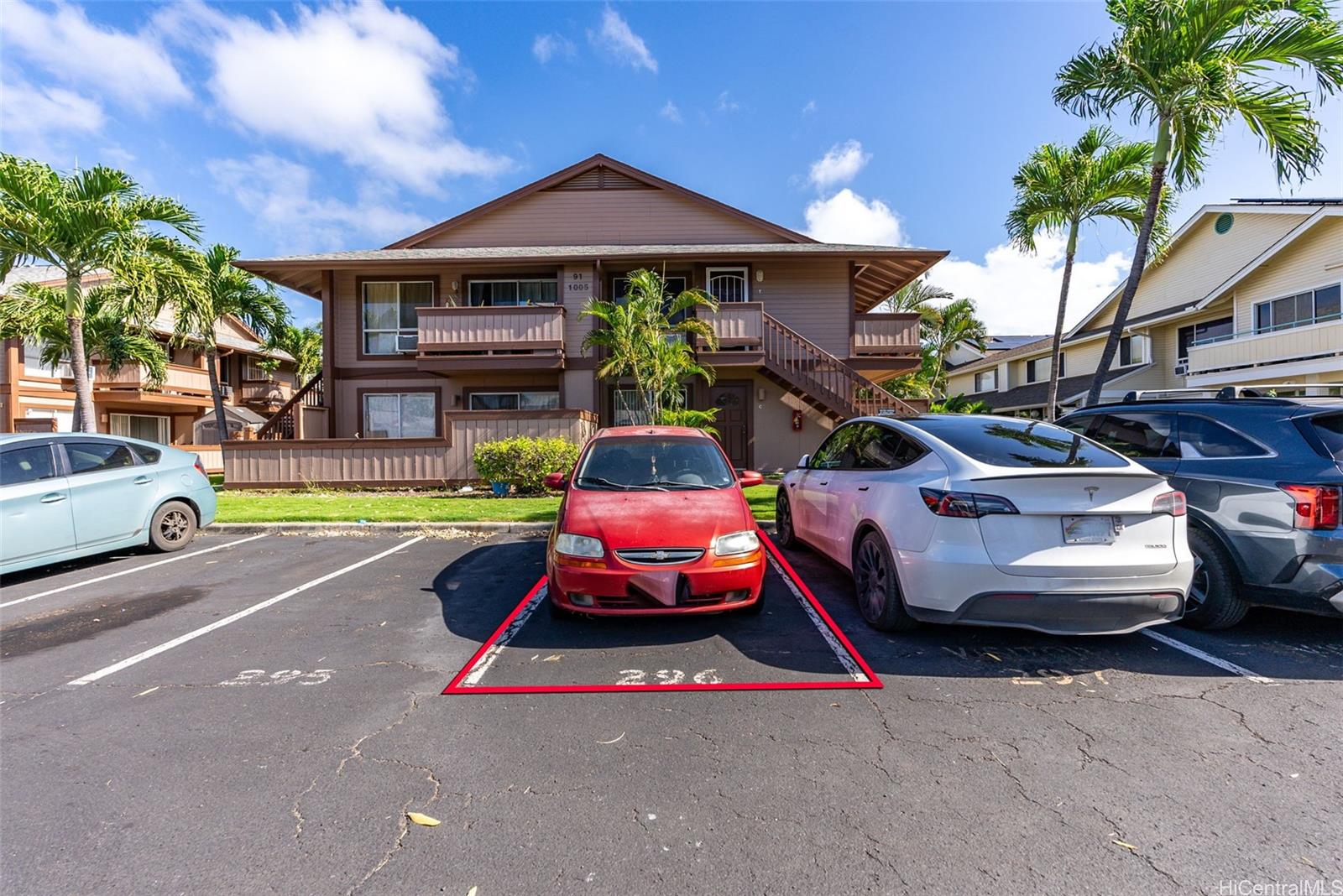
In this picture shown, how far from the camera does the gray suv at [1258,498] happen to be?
3.85m

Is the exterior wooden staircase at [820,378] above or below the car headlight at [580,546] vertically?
above

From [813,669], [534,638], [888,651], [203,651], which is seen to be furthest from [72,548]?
[888,651]

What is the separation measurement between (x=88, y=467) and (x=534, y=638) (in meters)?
6.11

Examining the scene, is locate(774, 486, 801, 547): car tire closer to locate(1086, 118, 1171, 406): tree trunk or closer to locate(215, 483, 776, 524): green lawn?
locate(215, 483, 776, 524): green lawn

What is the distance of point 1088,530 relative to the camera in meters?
3.73

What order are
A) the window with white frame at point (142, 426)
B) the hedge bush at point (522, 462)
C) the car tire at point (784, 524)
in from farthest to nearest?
1. the window with white frame at point (142, 426)
2. the hedge bush at point (522, 462)
3. the car tire at point (784, 524)

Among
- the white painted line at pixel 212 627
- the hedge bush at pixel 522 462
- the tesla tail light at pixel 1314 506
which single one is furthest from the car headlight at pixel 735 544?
the hedge bush at pixel 522 462

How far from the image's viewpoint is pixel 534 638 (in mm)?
4434

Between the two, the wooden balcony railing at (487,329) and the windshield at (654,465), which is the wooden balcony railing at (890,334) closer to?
the wooden balcony railing at (487,329)

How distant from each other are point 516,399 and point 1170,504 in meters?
14.7

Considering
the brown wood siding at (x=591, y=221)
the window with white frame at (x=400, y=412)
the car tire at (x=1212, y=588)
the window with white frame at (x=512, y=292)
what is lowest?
the car tire at (x=1212, y=588)

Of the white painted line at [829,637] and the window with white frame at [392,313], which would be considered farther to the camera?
the window with white frame at [392,313]

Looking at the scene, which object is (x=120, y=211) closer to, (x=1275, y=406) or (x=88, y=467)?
(x=88, y=467)

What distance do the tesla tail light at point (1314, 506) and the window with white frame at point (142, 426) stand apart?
31.8 meters
